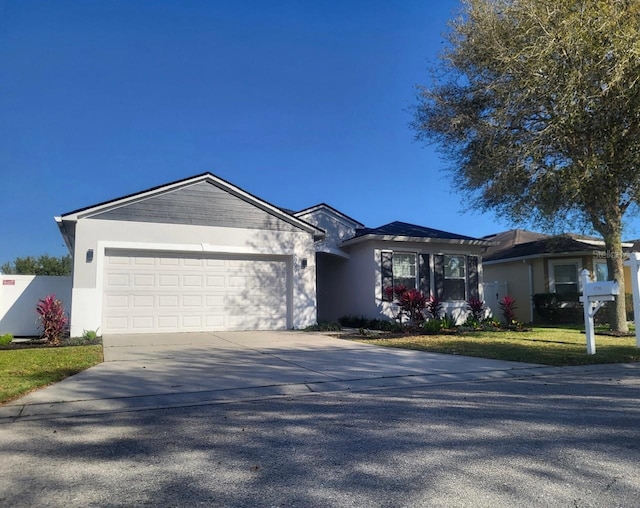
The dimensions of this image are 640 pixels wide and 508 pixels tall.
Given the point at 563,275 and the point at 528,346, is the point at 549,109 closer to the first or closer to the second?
the point at 528,346

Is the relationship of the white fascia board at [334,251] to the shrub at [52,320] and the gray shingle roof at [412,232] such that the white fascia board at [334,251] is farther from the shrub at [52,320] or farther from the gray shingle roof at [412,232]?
the shrub at [52,320]

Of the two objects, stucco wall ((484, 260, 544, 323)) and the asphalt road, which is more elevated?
stucco wall ((484, 260, 544, 323))

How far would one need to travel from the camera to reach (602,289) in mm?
10422

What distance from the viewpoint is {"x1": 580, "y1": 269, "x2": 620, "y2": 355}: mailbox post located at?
10.2 metres

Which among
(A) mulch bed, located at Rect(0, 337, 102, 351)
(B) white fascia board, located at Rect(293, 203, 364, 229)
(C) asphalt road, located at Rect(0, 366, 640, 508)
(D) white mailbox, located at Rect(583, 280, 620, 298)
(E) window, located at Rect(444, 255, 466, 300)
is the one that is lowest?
(C) asphalt road, located at Rect(0, 366, 640, 508)

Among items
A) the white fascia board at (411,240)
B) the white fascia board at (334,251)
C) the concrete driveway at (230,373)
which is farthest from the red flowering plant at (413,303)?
the white fascia board at (334,251)

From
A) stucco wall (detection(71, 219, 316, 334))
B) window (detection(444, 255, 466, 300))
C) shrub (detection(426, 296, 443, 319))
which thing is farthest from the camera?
window (detection(444, 255, 466, 300))

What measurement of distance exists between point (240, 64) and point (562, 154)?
1071 centimetres

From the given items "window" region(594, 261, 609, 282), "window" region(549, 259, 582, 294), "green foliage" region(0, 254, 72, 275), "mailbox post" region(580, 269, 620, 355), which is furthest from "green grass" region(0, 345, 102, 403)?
"green foliage" region(0, 254, 72, 275)

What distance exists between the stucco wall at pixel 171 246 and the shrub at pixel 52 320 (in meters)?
0.48

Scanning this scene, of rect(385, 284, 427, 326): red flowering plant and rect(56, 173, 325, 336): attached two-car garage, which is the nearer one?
rect(56, 173, 325, 336): attached two-car garage

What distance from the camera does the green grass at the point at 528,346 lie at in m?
9.42

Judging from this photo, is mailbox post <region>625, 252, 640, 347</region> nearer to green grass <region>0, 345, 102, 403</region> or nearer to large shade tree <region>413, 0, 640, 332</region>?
large shade tree <region>413, 0, 640, 332</region>

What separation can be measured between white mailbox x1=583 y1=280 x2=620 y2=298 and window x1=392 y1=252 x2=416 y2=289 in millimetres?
7435
